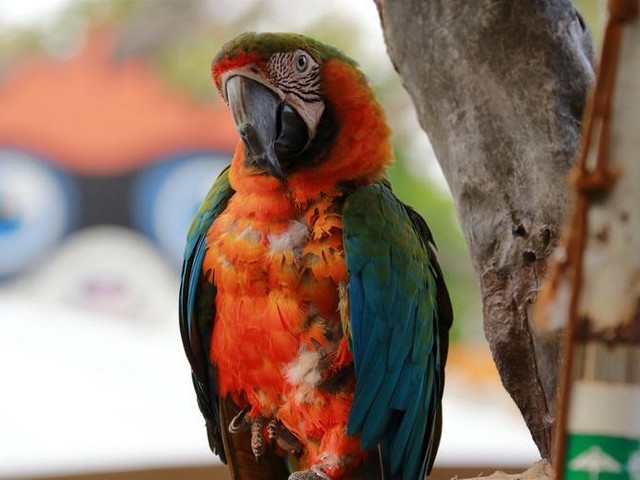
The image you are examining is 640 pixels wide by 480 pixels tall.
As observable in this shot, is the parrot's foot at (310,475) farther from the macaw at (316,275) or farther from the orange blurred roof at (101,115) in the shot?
the orange blurred roof at (101,115)

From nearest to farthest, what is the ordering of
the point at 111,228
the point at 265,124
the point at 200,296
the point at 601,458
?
1. the point at 601,458
2. the point at 265,124
3. the point at 200,296
4. the point at 111,228

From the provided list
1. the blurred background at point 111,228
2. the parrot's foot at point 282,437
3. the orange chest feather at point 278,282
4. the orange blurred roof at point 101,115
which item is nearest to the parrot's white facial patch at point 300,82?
the orange chest feather at point 278,282

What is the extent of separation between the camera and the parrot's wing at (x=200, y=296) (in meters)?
1.46

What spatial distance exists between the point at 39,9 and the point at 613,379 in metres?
3.82

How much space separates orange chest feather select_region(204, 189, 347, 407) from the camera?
4.48 feet

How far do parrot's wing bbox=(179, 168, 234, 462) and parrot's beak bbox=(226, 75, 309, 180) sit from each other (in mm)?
159

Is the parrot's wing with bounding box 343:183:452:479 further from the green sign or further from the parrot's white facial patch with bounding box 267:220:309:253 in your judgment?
the green sign

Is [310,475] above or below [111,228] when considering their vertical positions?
below

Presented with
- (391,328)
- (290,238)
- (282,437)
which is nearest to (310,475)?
(282,437)

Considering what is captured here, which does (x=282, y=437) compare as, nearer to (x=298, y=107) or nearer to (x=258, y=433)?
(x=258, y=433)

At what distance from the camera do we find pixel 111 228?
11.7 ft

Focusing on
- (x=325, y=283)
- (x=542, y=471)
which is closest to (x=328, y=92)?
(x=325, y=283)

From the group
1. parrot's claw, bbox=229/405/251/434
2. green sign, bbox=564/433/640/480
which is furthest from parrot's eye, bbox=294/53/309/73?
green sign, bbox=564/433/640/480

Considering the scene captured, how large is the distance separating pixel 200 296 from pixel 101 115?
2.33m
